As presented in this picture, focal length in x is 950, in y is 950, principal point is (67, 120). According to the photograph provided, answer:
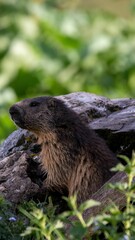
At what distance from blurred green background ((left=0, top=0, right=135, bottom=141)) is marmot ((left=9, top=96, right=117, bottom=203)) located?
5.19m

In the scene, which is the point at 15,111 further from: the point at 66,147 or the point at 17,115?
the point at 66,147

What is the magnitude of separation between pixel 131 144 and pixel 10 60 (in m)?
6.69

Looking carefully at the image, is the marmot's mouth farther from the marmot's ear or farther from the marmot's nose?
the marmot's ear

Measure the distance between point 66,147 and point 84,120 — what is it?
54 centimetres

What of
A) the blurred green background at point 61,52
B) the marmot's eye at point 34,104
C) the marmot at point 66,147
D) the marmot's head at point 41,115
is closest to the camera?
the marmot at point 66,147

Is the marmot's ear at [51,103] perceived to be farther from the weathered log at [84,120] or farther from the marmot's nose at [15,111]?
the weathered log at [84,120]

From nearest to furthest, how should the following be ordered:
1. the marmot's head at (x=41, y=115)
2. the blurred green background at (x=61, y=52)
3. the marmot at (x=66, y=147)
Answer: the marmot at (x=66, y=147), the marmot's head at (x=41, y=115), the blurred green background at (x=61, y=52)

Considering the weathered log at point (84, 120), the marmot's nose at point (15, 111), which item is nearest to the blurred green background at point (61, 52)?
the weathered log at point (84, 120)

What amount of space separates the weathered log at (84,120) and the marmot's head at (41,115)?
0.21m

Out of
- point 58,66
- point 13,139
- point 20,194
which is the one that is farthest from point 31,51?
point 20,194

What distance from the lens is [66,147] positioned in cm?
611

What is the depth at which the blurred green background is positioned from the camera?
12430 mm

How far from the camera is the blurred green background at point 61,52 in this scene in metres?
12.4

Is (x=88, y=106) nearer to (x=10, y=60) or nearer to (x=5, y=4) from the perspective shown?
(x=10, y=60)
